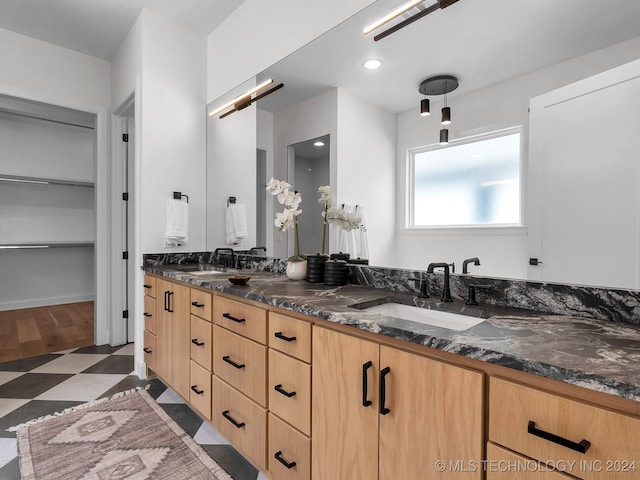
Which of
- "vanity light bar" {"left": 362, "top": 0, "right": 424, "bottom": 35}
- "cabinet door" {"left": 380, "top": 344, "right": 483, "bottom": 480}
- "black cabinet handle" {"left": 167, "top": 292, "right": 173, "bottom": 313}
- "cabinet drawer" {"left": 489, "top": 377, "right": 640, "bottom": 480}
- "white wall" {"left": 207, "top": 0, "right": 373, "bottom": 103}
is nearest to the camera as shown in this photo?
"cabinet drawer" {"left": 489, "top": 377, "right": 640, "bottom": 480}

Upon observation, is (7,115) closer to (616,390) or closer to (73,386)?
(73,386)

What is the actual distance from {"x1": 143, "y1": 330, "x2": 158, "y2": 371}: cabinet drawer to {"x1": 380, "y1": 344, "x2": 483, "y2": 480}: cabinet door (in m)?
1.96

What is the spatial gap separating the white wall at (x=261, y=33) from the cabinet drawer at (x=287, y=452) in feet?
6.20

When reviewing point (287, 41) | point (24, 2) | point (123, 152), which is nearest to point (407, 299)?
point (287, 41)

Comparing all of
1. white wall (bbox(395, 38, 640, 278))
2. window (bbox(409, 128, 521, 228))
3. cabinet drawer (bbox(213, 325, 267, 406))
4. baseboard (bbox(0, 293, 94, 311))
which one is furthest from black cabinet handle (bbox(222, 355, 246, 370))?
baseboard (bbox(0, 293, 94, 311))

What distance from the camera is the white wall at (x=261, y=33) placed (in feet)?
6.26

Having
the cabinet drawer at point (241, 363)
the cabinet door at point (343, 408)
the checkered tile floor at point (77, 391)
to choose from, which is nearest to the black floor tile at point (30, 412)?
the checkered tile floor at point (77, 391)

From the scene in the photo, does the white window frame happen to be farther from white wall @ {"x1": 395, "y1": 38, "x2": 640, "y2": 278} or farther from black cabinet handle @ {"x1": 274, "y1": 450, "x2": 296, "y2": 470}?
black cabinet handle @ {"x1": 274, "y1": 450, "x2": 296, "y2": 470}

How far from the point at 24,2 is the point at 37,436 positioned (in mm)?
2860

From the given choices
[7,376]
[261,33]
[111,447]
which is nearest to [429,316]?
[111,447]

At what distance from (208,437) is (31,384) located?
1558mm

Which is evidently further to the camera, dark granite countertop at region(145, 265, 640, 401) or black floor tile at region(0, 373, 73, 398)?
black floor tile at region(0, 373, 73, 398)

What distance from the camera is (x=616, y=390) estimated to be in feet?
1.99

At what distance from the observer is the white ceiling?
2545 millimetres
